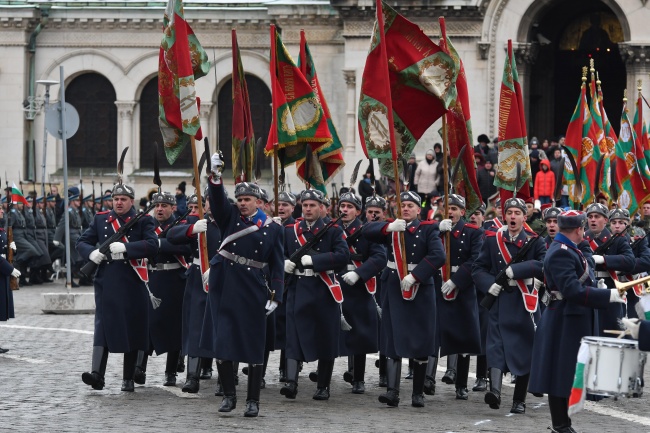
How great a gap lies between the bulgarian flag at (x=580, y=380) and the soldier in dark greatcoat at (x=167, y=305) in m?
5.73

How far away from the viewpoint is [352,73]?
Result: 114 ft

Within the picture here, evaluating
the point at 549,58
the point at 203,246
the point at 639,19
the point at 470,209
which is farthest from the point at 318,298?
the point at 549,58

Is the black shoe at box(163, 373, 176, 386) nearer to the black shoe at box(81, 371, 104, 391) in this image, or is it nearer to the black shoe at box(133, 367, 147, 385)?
the black shoe at box(133, 367, 147, 385)

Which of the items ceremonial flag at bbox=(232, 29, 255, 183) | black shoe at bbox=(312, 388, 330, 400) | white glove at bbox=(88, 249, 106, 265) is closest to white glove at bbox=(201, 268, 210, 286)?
white glove at bbox=(88, 249, 106, 265)

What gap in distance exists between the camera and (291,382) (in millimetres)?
14828

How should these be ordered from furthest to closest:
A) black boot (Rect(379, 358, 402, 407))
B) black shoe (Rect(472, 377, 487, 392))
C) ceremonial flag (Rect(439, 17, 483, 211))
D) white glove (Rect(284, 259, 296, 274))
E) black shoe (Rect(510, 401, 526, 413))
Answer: ceremonial flag (Rect(439, 17, 483, 211)) → black shoe (Rect(472, 377, 487, 392)) → white glove (Rect(284, 259, 296, 274)) → black boot (Rect(379, 358, 402, 407)) → black shoe (Rect(510, 401, 526, 413))

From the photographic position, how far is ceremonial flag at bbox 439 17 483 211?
16.8 m

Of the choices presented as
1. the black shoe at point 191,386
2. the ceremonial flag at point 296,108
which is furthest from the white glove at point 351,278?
A: the ceremonial flag at point 296,108

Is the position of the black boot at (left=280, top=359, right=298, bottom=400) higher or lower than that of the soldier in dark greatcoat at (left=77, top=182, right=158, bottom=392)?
lower

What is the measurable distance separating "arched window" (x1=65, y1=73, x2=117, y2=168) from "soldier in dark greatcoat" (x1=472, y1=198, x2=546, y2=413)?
2414 cm

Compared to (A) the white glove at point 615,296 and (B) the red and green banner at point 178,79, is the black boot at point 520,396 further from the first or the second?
(B) the red and green banner at point 178,79

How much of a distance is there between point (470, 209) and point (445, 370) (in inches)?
74.8

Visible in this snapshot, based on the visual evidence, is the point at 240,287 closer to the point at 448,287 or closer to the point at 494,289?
the point at 494,289

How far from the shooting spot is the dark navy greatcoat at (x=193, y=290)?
49.3ft
